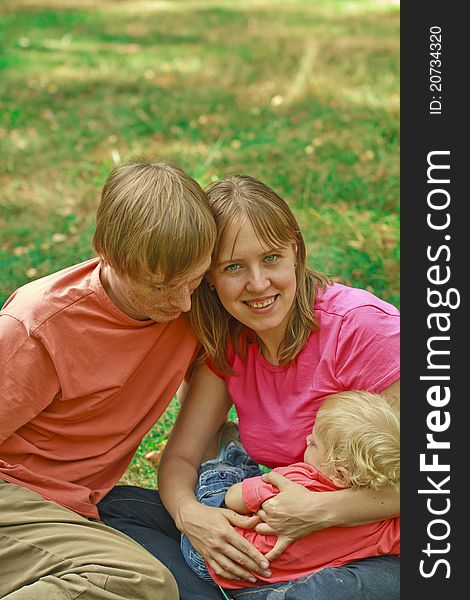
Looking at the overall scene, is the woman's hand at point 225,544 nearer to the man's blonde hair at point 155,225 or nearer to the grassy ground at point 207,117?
the man's blonde hair at point 155,225

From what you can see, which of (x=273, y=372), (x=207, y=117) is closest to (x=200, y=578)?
(x=273, y=372)

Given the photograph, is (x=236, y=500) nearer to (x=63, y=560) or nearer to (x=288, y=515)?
(x=288, y=515)

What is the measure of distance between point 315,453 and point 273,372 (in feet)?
1.09

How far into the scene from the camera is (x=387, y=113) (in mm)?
7117

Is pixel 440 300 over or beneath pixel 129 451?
over

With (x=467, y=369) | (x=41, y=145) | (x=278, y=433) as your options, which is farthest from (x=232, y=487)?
(x=41, y=145)

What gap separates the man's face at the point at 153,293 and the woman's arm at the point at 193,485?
0.43m

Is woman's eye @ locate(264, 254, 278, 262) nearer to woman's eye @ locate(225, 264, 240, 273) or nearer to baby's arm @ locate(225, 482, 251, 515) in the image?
woman's eye @ locate(225, 264, 240, 273)

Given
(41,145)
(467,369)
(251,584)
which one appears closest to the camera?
(467,369)

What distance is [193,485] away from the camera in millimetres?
3221

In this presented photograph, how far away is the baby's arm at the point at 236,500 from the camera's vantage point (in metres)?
3.02

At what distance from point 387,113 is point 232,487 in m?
4.66

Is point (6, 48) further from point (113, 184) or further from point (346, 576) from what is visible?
point (346, 576)

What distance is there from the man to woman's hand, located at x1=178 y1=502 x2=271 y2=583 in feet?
0.61
